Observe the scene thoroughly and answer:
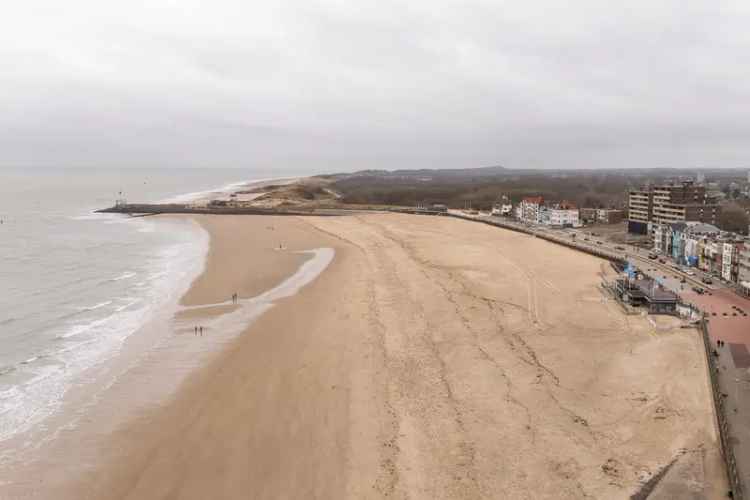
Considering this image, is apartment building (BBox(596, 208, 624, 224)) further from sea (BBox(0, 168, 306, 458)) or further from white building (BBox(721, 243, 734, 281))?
sea (BBox(0, 168, 306, 458))

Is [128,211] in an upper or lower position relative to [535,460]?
upper

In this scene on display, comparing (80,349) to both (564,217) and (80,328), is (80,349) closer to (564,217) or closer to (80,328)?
(80,328)

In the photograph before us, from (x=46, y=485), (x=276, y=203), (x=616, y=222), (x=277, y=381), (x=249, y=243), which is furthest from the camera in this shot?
(x=276, y=203)

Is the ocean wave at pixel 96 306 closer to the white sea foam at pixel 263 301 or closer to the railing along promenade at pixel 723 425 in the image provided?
the white sea foam at pixel 263 301

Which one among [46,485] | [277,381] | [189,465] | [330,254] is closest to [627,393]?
[277,381]

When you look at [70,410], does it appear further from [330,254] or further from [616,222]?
[616,222]

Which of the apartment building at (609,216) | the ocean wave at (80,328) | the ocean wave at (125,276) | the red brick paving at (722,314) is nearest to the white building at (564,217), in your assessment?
the apartment building at (609,216)

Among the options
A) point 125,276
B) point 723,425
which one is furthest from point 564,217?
point 723,425

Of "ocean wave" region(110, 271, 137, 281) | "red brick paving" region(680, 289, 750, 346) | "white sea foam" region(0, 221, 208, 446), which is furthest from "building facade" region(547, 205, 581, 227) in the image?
"ocean wave" region(110, 271, 137, 281)
